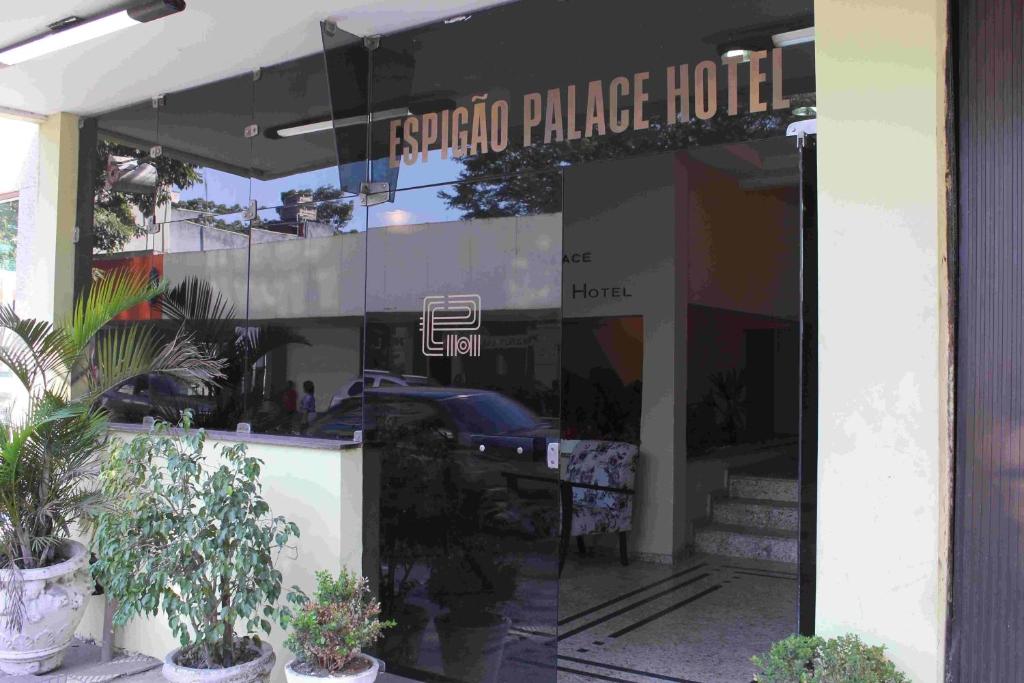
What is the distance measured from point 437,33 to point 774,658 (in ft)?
9.87

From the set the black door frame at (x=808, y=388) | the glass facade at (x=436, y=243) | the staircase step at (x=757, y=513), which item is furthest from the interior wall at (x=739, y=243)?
the black door frame at (x=808, y=388)

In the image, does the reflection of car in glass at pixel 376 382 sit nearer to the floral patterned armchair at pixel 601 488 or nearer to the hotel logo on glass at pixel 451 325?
the hotel logo on glass at pixel 451 325

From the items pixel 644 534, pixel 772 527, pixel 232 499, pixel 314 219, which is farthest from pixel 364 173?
pixel 772 527

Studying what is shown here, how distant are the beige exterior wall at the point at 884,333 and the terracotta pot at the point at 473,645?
153cm

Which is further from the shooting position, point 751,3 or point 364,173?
point 364,173

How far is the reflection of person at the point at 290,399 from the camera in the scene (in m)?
4.52

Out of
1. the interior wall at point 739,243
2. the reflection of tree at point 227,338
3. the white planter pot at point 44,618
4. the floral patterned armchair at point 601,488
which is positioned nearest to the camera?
the white planter pot at point 44,618

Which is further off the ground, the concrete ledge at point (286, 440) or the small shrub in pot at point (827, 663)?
the concrete ledge at point (286, 440)

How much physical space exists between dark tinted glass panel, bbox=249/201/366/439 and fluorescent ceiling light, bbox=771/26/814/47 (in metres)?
2.07

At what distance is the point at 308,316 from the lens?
452cm

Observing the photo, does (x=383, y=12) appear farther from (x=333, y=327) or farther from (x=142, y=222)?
(x=142, y=222)

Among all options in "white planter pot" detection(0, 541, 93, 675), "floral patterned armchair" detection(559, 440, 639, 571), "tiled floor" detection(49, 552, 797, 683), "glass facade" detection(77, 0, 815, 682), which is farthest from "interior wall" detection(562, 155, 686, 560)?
"white planter pot" detection(0, 541, 93, 675)

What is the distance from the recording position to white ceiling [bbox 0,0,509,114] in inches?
157

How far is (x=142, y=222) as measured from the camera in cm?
550
